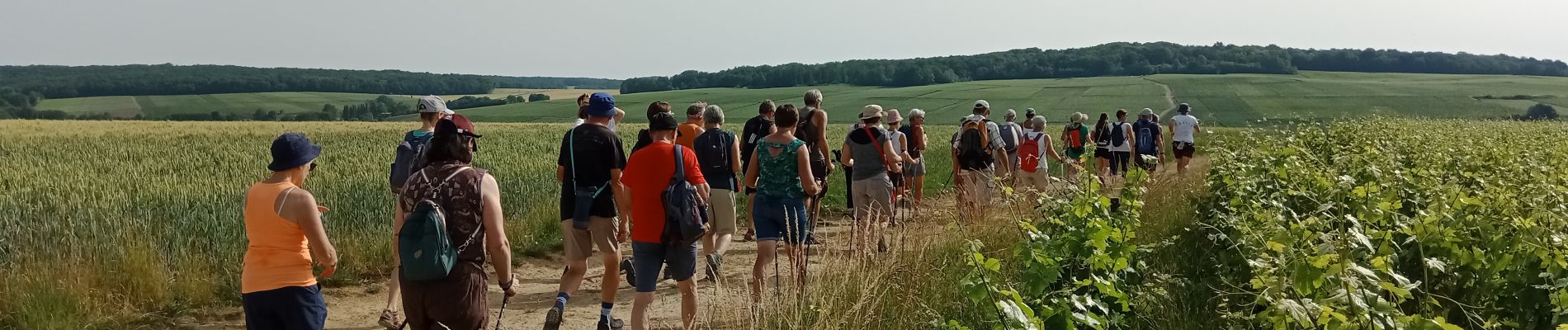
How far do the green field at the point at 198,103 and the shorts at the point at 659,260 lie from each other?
277ft

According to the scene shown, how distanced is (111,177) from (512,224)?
6674mm

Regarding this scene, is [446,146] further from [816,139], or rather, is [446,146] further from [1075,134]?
[1075,134]

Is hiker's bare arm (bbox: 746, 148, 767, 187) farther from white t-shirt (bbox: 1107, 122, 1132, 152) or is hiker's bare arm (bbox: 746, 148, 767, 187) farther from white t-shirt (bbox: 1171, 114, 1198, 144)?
white t-shirt (bbox: 1171, 114, 1198, 144)

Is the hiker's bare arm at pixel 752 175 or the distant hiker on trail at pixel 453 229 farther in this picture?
the hiker's bare arm at pixel 752 175

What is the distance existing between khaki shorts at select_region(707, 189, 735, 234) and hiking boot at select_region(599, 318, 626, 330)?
35.2 inches

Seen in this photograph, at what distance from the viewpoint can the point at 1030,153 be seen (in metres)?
10.9

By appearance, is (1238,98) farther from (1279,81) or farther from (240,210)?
(240,210)

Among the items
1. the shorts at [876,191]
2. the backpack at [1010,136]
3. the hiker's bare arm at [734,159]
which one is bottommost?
the shorts at [876,191]

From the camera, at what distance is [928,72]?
3888 inches

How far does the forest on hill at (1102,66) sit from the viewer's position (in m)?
94.2

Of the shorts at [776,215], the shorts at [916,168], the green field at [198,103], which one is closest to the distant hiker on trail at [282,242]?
the shorts at [776,215]

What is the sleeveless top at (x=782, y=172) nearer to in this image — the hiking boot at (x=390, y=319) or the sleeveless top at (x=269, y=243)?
the hiking boot at (x=390, y=319)

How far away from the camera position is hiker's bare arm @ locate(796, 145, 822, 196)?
612 cm

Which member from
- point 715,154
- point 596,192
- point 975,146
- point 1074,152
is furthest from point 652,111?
point 1074,152
